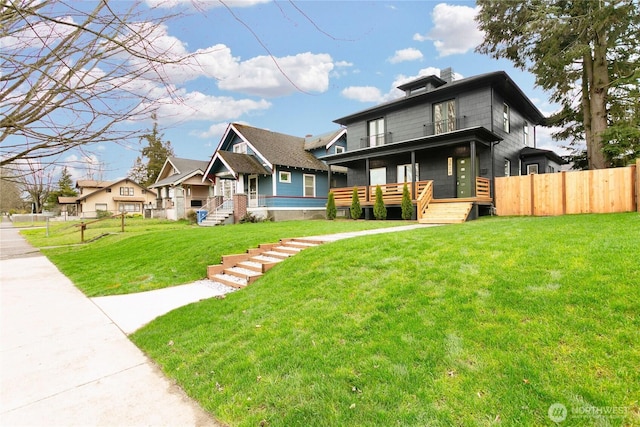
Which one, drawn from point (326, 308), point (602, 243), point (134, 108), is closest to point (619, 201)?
point (602, 243)

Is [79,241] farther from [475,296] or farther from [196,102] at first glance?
[475,296]

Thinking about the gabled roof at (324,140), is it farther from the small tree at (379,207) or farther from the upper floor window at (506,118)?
the upper floor window at (506,118)

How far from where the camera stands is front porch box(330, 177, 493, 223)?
41.0 ft

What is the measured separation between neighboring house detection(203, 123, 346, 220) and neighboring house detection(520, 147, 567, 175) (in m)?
11.8

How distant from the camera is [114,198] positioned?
4547cm

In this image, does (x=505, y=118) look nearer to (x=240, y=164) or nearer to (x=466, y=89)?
(x=466, y=89)

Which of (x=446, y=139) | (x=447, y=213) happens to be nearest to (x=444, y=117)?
(x=446, y=139)

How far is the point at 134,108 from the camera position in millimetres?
2574

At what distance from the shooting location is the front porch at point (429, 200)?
12.5 meters

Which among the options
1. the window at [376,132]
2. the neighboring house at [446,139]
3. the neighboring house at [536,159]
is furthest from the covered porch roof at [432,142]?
the neighboring house at [536,159]

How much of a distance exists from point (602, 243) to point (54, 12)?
7033mm

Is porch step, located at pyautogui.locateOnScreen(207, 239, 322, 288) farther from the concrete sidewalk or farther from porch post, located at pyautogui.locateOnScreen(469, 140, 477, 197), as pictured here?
porch post, located at pyautogui.locateOnScreen(469, 140, 477, 197)

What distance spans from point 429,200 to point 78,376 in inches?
538

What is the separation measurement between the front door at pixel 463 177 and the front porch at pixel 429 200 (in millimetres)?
1079
